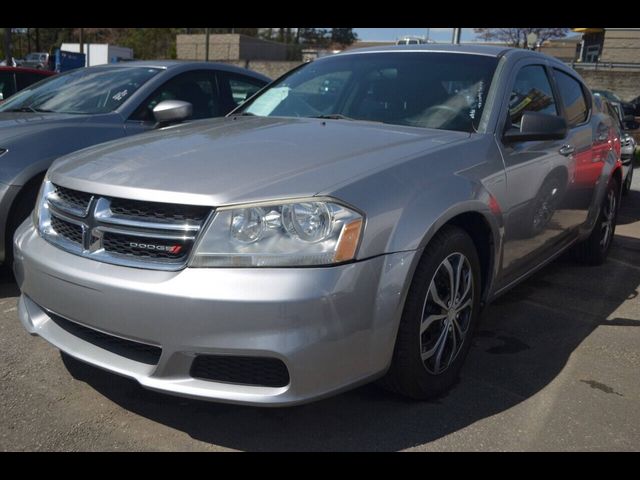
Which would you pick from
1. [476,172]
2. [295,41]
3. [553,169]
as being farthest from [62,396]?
[295,41]

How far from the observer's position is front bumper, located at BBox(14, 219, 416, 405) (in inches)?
87.4

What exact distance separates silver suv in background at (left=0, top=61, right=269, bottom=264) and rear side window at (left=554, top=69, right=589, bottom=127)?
8.27 feet

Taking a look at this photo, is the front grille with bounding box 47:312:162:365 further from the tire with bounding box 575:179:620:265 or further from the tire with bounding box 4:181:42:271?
the tire with bounding box 575:179:620:265

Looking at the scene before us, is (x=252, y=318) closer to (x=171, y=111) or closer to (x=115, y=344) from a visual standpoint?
(x=115, y=344)

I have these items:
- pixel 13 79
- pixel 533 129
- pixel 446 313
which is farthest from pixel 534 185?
pixel 13 79

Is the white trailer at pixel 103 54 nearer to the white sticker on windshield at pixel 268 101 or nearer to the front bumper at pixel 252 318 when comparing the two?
the white sticker on windshield at pixel 268 101

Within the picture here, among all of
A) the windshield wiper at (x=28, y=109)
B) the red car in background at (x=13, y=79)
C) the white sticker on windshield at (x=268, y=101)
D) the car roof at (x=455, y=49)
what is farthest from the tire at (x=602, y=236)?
the red car in background at (x=13, y=79)

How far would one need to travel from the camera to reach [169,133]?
3.37m

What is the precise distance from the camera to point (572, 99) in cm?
459

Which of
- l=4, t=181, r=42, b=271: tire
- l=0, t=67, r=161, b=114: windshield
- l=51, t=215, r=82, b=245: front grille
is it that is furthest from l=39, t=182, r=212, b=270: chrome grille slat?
l=0, t=67, r=161, b=114: windshield

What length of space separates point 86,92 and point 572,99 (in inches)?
145

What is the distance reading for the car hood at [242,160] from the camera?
2402 mm
